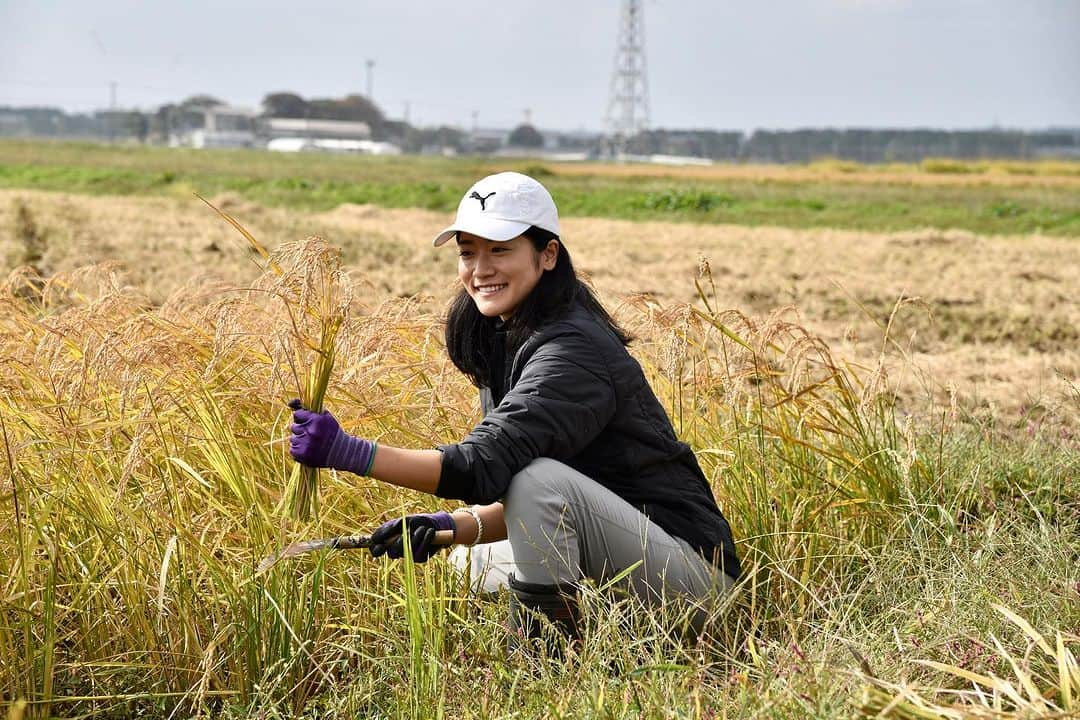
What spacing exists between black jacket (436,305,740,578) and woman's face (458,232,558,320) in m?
0.12

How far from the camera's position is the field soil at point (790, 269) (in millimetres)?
7996

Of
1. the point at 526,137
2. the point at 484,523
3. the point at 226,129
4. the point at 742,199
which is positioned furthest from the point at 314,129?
the point at 484,523

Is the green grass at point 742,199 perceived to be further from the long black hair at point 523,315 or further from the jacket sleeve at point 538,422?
the jacket sleeve at point 538,422

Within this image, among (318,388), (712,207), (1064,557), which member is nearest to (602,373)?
(318,388)

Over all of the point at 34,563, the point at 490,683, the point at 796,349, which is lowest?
the point at 490,683

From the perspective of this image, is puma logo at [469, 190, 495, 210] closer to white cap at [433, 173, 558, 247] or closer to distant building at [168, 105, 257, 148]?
white cap at [433, 173, 558, 247]

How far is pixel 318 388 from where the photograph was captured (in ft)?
8.99

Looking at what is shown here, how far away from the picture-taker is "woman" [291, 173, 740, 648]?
2764 millimetres

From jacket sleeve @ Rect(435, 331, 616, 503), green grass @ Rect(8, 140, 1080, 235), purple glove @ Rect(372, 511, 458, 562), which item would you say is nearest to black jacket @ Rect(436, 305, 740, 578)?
jacket sleeve @ Rect(435, 331, 616, 503)

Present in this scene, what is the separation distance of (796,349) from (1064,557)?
37.2 inches

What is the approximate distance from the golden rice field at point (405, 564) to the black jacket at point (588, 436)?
19 centimetres

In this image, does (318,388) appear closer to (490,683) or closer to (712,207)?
(490,683)

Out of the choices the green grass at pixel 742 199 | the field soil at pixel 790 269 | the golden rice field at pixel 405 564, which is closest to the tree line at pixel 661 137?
the green grass at pixel 742 199

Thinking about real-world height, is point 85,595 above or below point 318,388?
below
